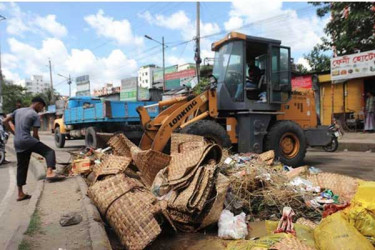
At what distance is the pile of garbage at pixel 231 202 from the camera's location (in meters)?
2.73

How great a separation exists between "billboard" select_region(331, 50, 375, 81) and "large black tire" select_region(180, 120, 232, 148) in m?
10.00

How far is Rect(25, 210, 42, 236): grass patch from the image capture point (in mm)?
3385

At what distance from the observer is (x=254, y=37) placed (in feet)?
23.4

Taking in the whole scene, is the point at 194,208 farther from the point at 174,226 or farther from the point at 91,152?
the point at 91,152

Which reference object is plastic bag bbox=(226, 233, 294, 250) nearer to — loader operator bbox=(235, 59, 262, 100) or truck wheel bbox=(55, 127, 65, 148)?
loader operator bbox=(235, 59, 262, 100)

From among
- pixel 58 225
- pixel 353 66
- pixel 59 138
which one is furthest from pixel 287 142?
pixel 59 138

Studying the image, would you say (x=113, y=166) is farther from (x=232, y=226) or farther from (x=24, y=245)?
(x=232, y=226)

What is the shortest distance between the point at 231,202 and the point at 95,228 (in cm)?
157

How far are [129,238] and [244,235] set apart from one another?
46.4 inches

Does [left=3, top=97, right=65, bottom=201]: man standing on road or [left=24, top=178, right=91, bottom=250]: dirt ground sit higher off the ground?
[left=3, top=97, right=65, bottom=201]: man standing on road

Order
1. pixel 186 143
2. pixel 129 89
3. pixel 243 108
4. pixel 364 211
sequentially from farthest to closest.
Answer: pixel 129 89 < pixel 243 108 < pixel 186 143 < pixel 364 211

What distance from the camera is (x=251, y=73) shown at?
298 inches

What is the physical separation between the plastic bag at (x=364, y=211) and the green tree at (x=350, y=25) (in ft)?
39.7

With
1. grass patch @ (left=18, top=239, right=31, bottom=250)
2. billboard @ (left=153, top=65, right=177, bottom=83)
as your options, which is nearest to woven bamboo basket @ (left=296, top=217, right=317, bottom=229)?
grass patch @ (left=18, top=239, right=31, bottom=250)
